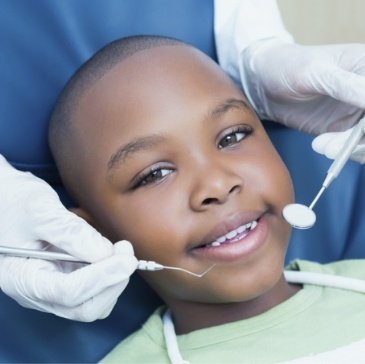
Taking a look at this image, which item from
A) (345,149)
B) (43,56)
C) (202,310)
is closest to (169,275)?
(202,310)

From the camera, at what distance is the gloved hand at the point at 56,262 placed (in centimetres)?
98

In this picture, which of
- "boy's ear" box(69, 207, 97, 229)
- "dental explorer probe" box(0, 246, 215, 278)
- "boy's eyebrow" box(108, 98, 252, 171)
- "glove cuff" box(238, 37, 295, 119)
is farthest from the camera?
"glove cuff" box(238, 37, 295, 119)

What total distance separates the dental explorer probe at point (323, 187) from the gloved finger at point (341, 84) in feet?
0.24

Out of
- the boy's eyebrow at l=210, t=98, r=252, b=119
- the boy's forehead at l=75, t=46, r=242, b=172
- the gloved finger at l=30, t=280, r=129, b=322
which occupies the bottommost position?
the gloved finger at l=30, t=280, r=129, b=322

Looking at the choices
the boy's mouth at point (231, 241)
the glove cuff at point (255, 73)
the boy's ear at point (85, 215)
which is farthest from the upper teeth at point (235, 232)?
the glove cuff at point (255, 73)

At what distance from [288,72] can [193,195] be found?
403 mm

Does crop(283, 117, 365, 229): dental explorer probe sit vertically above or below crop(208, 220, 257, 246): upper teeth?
above

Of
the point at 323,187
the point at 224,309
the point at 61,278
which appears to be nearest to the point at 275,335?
the point at 224,309

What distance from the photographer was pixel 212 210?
3.32 ft

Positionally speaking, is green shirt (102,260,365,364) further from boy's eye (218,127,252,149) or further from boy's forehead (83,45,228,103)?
boy's forehead (83,45,228,103)

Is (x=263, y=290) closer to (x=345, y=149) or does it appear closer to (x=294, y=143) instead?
(x=345, y=149)

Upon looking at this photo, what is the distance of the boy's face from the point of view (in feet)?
3.38

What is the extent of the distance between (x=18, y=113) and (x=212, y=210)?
0.44 metres

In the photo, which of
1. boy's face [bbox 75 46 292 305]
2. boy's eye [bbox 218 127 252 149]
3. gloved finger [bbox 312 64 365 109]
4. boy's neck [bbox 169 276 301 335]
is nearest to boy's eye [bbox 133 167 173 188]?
boy's face [bbox 75 46 292 305]
